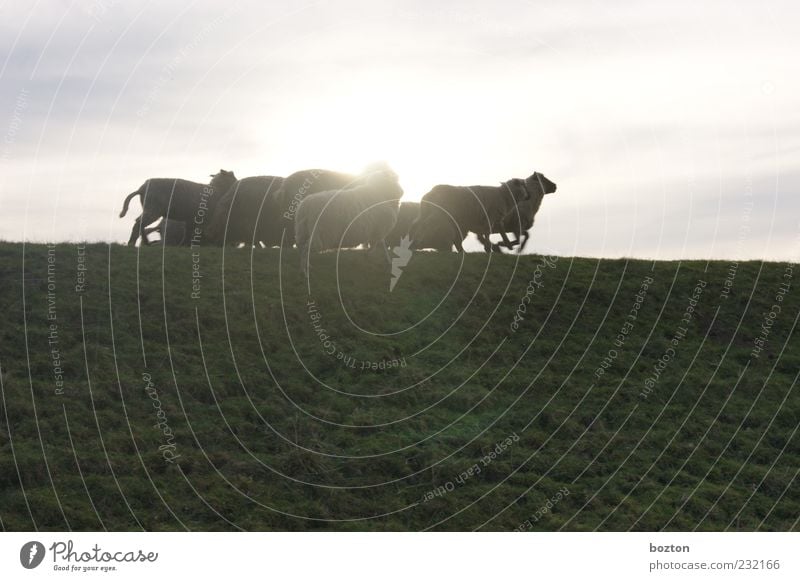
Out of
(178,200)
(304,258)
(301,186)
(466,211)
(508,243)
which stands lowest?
(304,258)

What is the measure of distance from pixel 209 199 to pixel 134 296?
269 inches

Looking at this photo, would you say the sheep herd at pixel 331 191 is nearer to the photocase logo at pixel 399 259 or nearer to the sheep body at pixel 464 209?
the sheep body at pixel 464 209

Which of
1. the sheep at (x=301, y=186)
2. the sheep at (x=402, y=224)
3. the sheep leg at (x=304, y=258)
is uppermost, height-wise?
the sheep at (x=301, y=186)

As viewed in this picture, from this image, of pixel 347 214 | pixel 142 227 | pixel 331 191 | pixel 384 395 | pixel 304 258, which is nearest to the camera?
pixel 384 395

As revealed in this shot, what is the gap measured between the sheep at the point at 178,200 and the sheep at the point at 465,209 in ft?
18.9

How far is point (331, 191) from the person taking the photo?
25.9 metres

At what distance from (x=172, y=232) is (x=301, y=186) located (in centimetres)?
566

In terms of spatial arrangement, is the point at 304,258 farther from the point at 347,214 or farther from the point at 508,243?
the point at 508,243

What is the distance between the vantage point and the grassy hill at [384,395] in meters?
18.7

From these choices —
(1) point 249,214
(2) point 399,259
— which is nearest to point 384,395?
(2) point 399,259

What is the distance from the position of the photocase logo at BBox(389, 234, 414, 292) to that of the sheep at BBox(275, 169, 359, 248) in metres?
2.33
